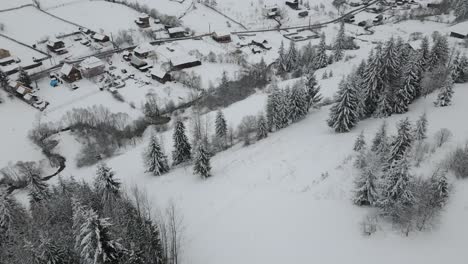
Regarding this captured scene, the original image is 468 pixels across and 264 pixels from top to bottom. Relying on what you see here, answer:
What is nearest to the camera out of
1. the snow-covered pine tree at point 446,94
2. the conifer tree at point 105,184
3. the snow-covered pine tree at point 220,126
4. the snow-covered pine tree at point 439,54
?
the conifer tree at point 105,184

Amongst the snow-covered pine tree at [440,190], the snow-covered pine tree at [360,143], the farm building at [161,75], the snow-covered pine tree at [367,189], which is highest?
the snow-covered pine tree at [440,190]

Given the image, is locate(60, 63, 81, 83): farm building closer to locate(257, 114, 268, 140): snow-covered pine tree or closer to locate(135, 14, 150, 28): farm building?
locate(135, 14, 150, 28): farm building

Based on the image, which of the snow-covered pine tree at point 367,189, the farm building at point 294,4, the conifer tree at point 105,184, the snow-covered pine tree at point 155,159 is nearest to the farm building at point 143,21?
the farm building at point 294,4

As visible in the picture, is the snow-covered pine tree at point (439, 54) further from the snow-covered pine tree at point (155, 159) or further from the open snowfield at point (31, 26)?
the open snowfield at point (31, 26)

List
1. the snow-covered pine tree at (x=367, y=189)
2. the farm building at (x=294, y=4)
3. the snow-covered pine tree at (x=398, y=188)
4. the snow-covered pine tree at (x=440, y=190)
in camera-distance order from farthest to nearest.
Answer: the farm building at (x=294, y=4) → the snow-covered pine tree at (x=367, y=189) → the snow-covered pine tree at (x=440, y=190) → the snow-covered pine tree at (x=398, y=188)

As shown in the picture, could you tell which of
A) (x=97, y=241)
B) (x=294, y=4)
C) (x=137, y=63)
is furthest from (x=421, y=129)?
(x=294, y=4)

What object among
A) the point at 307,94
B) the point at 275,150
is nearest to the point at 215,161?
the point at 275,150
